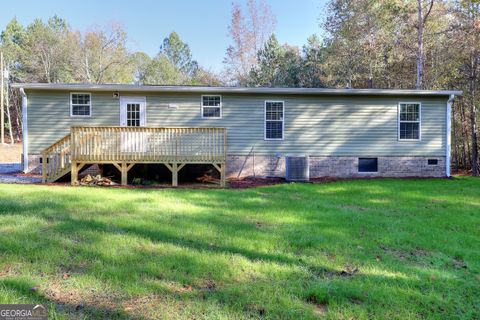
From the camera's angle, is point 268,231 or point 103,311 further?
point 268,231

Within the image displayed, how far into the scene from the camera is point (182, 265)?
3.35 metres

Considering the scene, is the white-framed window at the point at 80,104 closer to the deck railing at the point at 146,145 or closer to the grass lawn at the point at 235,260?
the deck railing at the point at 146,145

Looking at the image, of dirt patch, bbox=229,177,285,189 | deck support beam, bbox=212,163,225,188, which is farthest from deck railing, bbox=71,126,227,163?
dirt patch, bbox=229,177,285,189

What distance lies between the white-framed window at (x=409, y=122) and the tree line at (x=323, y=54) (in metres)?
4.48

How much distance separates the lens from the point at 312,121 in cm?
1230

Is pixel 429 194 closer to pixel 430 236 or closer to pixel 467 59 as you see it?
pixel 430 236

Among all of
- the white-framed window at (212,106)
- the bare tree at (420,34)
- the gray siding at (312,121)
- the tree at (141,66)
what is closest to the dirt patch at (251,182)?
the gray siding at (312,121)

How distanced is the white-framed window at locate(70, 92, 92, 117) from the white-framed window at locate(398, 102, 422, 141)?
39.2 feet

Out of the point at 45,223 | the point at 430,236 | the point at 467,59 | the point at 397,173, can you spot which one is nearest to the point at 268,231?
the point at 430,236

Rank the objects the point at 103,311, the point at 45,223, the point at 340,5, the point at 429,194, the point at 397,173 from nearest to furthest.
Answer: the point at 103,311 < the point at 45,223 < the point at 429,194 < the point at 397,173 < the point at 340,5

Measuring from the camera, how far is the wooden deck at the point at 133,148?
9398 millimetres

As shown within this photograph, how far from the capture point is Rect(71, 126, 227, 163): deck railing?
9.41 metres

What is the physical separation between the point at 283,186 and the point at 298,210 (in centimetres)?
347

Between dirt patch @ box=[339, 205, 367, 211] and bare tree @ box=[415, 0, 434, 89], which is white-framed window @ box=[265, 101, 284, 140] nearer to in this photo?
dirt patch @ box=[339, 205, 367, 211]
